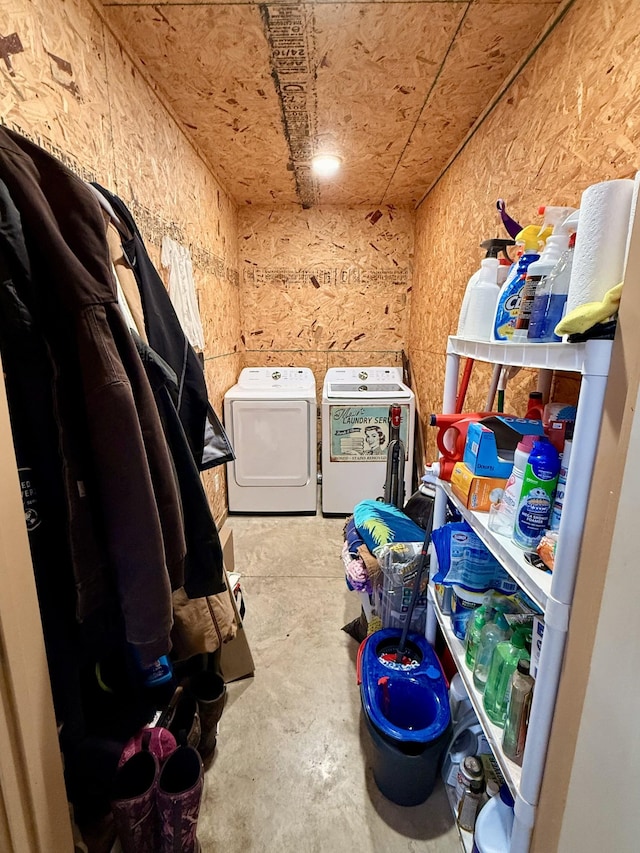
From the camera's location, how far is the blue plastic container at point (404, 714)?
43.4 inches

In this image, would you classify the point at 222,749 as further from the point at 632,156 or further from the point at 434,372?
the point at 434,372

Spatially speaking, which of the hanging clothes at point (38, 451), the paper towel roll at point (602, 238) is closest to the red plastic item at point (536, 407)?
the paper towel roll at point (602, 238)

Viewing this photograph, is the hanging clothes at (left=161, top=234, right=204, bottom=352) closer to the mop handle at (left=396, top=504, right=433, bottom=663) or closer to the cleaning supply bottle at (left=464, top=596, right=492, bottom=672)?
the mop handle at (left=396, top=504, right=433, bottom=663)

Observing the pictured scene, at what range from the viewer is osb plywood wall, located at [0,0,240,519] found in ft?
3.28

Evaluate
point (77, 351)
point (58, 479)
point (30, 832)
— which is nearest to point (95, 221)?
point (77, 351)

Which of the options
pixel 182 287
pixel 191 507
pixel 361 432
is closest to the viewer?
pixel 191 507

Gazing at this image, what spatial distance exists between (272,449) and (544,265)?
7.71 feet

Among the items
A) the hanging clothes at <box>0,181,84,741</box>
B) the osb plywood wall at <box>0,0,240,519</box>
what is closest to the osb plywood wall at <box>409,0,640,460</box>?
the hanging clothes at <box>0,181,84,741</box>

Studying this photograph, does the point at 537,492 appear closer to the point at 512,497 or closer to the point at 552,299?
the point at 512,497

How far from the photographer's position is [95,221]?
709 mm

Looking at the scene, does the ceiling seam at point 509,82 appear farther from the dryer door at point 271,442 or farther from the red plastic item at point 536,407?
the dryer door at point 271,442

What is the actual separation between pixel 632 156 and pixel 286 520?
2683 millimetres

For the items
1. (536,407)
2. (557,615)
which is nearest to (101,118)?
(536,407)

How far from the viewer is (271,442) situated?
2932 mm
